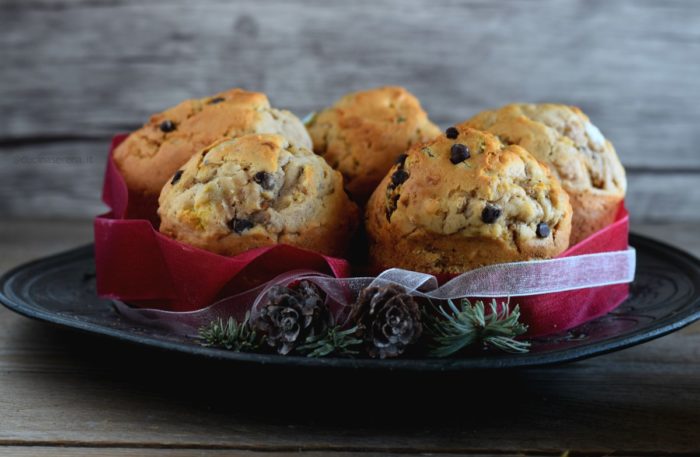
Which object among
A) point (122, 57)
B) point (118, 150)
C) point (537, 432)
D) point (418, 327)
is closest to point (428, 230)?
point (418, 327)

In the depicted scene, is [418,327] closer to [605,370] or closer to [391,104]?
[605,370]

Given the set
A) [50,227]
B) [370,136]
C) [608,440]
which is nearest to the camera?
[608,440]

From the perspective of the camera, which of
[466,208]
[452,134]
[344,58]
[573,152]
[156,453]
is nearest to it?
[156,453]

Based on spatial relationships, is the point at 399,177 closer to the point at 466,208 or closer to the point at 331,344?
the point at 466,208

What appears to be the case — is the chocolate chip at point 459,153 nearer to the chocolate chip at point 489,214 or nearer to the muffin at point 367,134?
the chocolate chip at point 489,214

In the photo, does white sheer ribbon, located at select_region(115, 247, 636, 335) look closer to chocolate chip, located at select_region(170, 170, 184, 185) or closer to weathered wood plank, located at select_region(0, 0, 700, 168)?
chocolate chip, located at select_region(170, 170, 184, 185)

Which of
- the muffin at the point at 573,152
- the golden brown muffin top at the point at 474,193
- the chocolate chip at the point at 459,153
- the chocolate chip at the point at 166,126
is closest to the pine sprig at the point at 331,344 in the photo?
the golden brown muffin top at the point at 474,193

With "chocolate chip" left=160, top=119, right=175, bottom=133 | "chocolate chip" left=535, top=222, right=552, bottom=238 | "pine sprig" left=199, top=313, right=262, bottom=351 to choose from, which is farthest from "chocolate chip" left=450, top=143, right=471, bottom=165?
"chocolate chip" left=160, top=119, right=175, bottom=133

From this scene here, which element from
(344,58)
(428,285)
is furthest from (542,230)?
(344,58)
